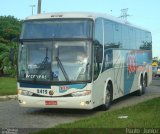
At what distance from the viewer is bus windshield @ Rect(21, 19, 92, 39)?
15.0 meters

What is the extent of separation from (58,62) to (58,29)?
117cm

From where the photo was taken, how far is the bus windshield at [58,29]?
15016mm

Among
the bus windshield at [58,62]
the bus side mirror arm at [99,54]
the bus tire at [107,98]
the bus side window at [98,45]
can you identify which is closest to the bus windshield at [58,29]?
the bus windshield at [58,62]

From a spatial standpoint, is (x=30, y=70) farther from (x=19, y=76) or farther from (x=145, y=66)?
(x=145, y=66)

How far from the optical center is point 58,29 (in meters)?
15.2

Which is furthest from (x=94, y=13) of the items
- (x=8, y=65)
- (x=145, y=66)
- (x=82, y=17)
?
(x=8, y=65)

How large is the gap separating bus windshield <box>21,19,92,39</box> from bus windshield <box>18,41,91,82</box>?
0.82 ft

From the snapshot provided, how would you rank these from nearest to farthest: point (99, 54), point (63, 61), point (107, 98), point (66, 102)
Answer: point (66, 102) → point (63, 61) → point (99, 54) → point (107, 98)

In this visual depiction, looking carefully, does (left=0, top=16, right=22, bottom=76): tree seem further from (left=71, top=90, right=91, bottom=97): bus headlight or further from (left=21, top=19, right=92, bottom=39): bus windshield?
(left=71, top=90, right=91, bottom=97): bus headlight

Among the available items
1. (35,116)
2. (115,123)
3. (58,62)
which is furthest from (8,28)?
(115,123)

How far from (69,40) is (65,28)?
21.4 inches

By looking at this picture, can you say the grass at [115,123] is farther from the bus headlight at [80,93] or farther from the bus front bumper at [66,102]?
the bus headlight at [80,93]

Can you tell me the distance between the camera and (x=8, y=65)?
44.5 meters

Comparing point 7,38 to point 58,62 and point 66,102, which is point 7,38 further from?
point 66,102
